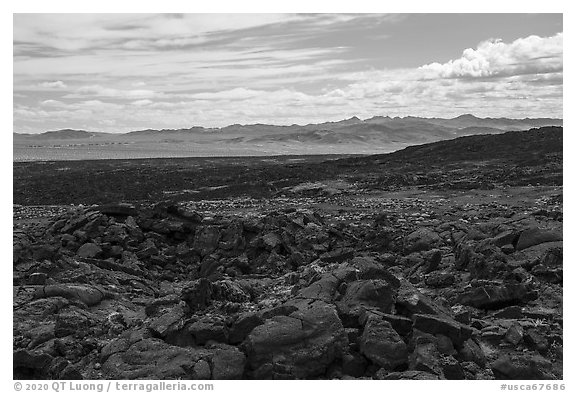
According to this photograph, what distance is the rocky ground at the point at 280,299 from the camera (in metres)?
6.99

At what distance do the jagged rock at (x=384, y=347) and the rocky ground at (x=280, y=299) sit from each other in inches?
0.6

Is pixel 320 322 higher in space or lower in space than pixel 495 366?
higher

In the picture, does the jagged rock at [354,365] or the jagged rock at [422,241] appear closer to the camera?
the jagged rock at [354,365]

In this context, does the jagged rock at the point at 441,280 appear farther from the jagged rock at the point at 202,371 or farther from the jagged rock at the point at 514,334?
the jagged rock at the point at 202,371

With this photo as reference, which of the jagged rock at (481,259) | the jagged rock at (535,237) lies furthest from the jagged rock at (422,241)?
the jagged rock at (535,237)

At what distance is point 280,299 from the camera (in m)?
9.00

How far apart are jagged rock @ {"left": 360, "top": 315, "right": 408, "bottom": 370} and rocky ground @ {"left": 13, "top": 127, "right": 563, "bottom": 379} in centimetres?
2

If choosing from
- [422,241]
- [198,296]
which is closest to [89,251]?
[198,296]

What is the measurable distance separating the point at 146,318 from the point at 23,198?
25.5m

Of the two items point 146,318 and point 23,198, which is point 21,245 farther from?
point 23,198
